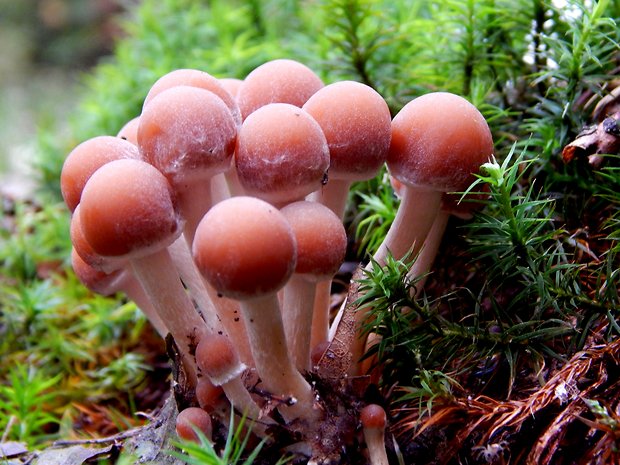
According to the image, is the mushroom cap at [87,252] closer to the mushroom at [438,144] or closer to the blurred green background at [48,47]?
the mushroom at [438,144]

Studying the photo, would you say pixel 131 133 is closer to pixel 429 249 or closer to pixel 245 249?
pixel 245 249

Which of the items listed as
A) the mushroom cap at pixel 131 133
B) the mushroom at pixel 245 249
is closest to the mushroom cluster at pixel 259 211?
the mushroom at pixel 245 249

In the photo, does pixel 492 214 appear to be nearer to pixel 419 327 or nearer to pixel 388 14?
pixel 419 327

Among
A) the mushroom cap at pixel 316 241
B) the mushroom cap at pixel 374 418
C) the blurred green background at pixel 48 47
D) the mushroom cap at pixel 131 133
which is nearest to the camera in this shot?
the mushroom cap at pixel 316 241

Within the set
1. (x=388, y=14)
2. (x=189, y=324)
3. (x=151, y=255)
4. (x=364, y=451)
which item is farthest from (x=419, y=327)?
(x=388, y=14)

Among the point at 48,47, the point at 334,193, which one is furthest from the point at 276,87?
the point at 48,47
